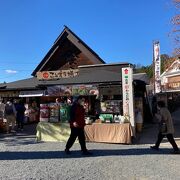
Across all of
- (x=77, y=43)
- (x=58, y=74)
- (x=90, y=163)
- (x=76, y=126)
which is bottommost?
(x=90, y=163)

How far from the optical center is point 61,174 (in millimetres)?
7605

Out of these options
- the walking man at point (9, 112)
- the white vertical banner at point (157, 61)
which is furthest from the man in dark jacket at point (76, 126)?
the white vertical banner at point (157, 61)

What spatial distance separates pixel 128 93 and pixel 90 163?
197 inches

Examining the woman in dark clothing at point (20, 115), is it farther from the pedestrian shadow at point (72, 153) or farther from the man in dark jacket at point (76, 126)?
the man in dark jacket at point (76, 126)

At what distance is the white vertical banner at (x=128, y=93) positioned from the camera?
523 inches

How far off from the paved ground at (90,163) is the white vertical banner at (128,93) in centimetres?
148

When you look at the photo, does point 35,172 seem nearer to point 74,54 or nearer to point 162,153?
point 162,153

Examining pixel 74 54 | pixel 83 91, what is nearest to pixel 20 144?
pixel 83 91

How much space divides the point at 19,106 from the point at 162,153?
9.94 meters

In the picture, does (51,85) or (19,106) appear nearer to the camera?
(51,85)

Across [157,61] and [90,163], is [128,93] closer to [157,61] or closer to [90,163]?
[90,163]

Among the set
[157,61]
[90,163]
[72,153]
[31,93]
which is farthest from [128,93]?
[157,61]

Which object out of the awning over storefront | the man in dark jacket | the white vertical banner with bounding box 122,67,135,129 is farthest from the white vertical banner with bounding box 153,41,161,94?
the man in dark jacket

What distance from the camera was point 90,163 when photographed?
888 cm
